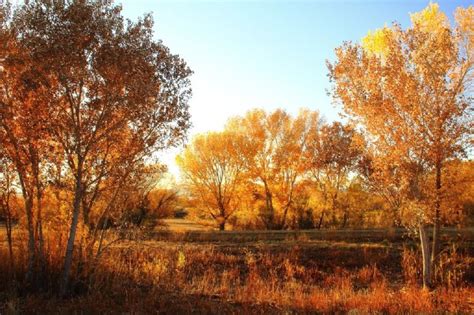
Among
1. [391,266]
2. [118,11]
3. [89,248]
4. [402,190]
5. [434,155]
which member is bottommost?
[391,266]

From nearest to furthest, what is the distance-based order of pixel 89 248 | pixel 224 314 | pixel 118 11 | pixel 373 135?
pixel 224 314, pixel 118 11, pixel 89 248, pixel 373 135

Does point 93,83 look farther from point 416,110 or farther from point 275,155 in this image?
point 275,155

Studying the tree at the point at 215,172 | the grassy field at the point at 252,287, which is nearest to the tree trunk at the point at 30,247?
the grassy field at the point at 252,287

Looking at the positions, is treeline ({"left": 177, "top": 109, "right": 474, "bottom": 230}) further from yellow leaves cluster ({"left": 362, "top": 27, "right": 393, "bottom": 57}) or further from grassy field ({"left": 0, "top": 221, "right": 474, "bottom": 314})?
yellow leaves cluster ({"left": 362, "top": 27, "right": 393, "bottom": 57})

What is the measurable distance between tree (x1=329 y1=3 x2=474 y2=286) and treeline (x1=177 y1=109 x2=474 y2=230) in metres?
20.1

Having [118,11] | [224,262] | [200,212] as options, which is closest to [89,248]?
[118,11]

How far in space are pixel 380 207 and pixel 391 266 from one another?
58.4 ft

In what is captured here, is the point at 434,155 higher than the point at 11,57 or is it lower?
Answer: lower

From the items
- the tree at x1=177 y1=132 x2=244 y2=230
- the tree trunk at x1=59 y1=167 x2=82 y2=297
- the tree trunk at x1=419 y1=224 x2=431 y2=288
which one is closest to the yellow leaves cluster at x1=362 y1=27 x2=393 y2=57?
the tree trunk at x1=419 y1=224 x2=431 y2=288

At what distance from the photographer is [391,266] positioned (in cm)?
1966

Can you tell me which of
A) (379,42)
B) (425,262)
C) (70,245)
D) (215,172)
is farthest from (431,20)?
(215,172)

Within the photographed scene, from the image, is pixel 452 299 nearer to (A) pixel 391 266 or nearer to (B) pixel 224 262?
(A) pixel 391 266

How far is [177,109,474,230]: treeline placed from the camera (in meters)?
36.1

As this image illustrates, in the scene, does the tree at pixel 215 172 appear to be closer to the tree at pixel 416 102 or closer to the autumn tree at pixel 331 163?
the autumn tree at pixel 331 163
